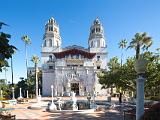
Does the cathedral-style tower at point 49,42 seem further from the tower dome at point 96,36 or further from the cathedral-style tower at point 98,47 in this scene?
the cathedral-style tower at point 98,47

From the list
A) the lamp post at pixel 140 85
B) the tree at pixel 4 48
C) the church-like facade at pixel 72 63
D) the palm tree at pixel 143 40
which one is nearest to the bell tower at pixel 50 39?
the church-like facade at pixel 72 63

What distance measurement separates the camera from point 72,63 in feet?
255

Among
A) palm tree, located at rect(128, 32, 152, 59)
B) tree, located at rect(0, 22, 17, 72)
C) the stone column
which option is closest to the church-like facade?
palm tree, located at rect(128, 32, 152, 59)

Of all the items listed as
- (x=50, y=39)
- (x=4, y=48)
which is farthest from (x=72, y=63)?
(x=4, y=48)

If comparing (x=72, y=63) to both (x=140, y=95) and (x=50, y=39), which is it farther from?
(x=140, y=95)

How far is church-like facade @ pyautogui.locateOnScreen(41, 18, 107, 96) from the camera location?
76062 mm

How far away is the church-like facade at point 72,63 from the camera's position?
2995 inches

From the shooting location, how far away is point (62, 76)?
76062 millimetres

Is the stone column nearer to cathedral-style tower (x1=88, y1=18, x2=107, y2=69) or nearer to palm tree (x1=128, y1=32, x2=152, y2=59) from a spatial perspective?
palm tree (x1=128, y1=32, x2=152, y2=59)

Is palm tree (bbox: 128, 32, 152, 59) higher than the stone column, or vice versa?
palm tree (bbox: 128, 32, 152, 59)

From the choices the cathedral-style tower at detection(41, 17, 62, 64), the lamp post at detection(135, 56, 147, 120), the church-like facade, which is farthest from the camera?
the cathedral-style tower at detection(41, 17, 62, 64)

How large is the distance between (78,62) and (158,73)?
48.6 m

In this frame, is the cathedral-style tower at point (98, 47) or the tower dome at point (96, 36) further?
the tower dome at point (96, 36)

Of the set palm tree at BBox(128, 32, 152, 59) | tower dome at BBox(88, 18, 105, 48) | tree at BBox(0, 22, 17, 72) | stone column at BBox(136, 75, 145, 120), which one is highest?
tower dome at BBox(88, 18, 105, 48)
